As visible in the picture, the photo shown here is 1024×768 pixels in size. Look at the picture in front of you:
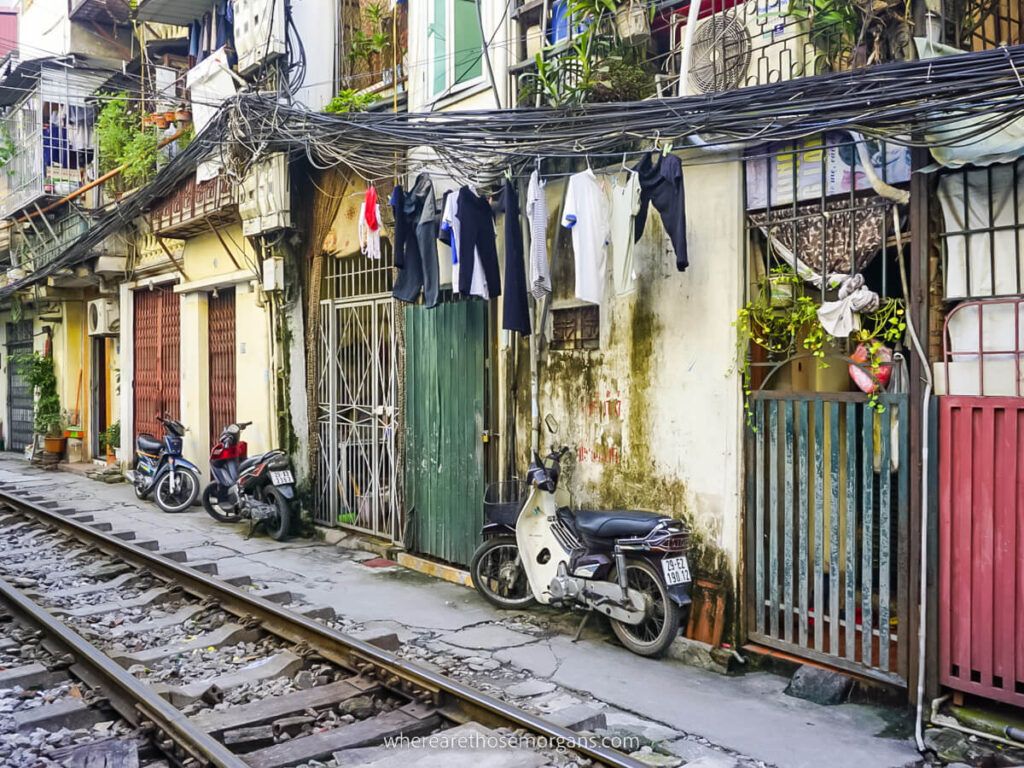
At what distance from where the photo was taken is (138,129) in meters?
15.8

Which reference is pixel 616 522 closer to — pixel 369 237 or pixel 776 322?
pixel 776 322

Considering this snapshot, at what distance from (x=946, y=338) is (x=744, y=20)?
2757 millimetres

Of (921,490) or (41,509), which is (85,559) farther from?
(921,490)

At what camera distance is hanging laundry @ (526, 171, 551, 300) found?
7035 mm

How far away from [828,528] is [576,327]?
2582 millimetres

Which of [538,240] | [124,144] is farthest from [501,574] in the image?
[124,144]

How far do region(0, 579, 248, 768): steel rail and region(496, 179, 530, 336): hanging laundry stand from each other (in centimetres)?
380

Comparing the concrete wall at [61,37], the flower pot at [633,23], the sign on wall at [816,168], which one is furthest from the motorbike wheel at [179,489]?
the concrete wall at [61,37]

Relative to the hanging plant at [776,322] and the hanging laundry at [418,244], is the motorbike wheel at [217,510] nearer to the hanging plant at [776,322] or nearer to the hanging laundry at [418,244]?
the hanging laundry at [418,244]

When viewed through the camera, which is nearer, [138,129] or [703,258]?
[703,258]

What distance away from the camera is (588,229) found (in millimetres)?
6695

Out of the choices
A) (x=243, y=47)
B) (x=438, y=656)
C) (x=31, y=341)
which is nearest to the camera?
(x=438, y=656)

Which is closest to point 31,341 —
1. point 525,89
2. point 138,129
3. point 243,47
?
point 138,129

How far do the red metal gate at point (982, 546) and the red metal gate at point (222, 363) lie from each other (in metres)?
10.2
